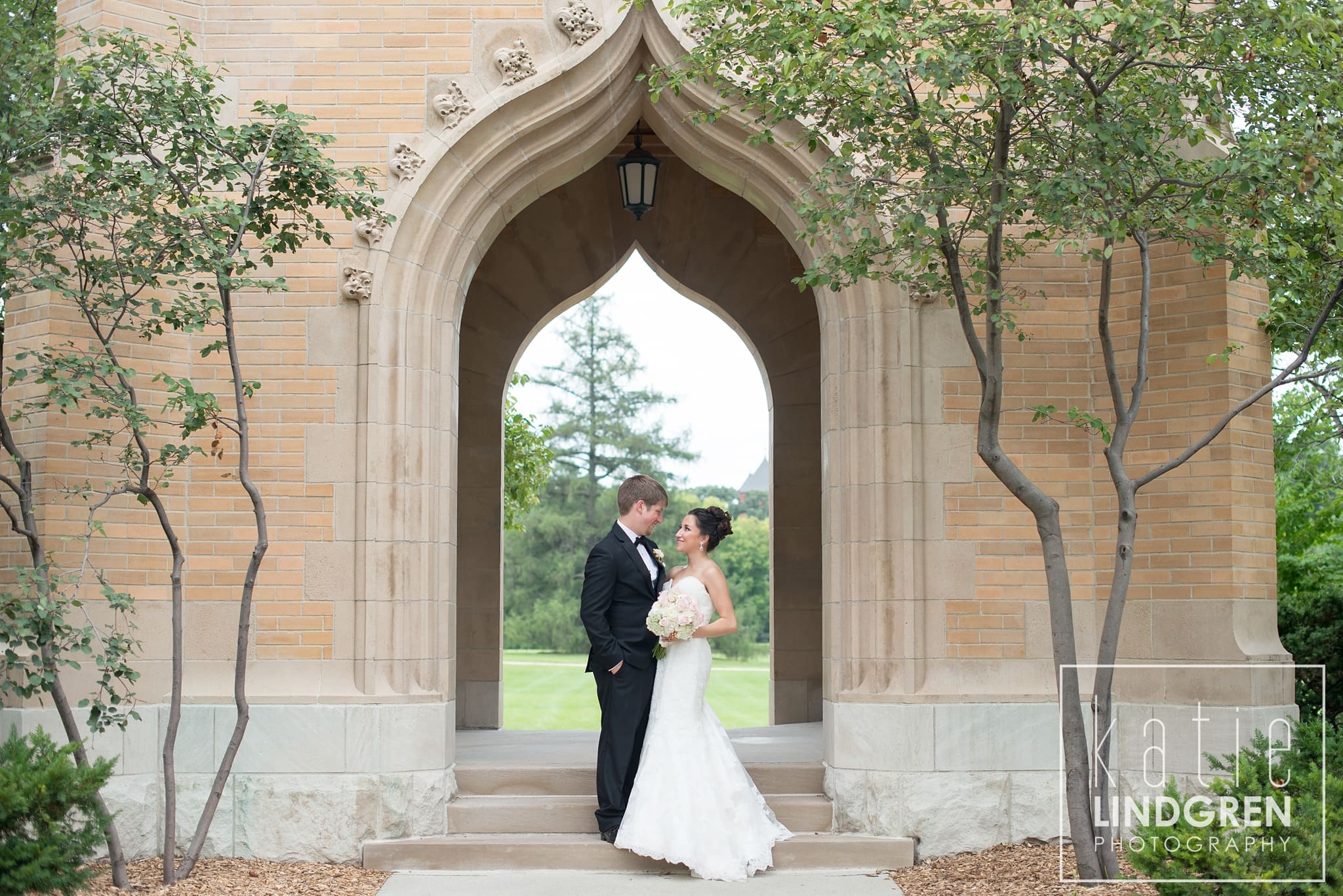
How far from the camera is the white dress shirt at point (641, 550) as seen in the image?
712cm

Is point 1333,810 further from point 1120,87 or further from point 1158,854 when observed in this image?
point 1120,87

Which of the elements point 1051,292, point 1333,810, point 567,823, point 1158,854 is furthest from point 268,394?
point 1333,810

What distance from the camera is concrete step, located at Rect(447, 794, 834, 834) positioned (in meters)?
7.23

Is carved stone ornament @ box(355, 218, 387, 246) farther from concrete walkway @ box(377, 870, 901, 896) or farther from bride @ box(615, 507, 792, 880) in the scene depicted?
concrete walkway @ box(377, 870, 901, 896)

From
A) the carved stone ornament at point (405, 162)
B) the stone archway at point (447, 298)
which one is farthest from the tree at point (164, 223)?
the stone archway at point (447, 298)

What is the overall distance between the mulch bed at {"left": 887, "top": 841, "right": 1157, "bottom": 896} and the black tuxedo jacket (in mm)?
1913

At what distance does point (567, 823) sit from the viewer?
7270mm

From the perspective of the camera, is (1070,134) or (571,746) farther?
(571,746)

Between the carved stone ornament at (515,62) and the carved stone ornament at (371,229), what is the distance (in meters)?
1.16

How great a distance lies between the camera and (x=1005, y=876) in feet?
21.6

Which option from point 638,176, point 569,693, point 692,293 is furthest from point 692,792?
point 569,693

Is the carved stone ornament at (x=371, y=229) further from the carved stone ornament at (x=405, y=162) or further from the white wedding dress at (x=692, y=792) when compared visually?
the white wedding dress at (x=692, y=792)

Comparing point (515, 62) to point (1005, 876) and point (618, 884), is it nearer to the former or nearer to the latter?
point (618, 884)

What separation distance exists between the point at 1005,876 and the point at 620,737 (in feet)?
7.23
